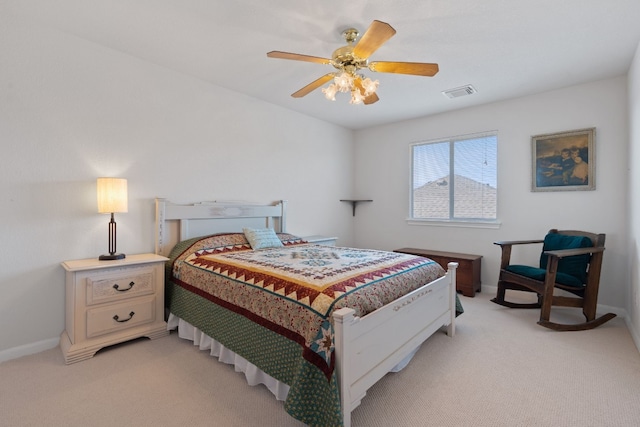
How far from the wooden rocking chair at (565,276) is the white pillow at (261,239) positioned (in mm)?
2537

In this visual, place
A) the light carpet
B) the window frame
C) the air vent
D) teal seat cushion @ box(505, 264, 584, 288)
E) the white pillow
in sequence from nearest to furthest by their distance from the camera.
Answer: the light carpet < teal seat cushion @ box(505, 264, 584, 288) < the white pillow < the air vent < the window frame

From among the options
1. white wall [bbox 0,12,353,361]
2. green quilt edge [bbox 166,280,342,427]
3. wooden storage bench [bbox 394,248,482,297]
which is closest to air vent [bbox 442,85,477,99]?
wooden storage bench [bbox 394,248,482,297]

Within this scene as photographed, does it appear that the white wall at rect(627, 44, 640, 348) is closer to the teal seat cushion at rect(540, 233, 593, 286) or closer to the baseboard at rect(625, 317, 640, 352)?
the baseboard at rect(625, 317, 640, 352)

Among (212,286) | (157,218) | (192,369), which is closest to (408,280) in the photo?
(212,286)

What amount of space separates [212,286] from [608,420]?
253 cm

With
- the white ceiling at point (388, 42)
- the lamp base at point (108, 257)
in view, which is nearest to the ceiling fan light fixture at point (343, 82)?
the white ceiling at point (388, 42)

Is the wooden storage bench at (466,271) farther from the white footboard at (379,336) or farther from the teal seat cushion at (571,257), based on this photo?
the white footboard at (379,336)

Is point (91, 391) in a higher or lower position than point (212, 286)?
lower

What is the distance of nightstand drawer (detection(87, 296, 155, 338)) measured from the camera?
2336 mm

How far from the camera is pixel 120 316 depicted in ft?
8.09

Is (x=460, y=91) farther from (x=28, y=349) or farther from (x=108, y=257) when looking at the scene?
(x=28, y=349)

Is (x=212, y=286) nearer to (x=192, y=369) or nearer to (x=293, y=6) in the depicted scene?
(x=192, y=369)

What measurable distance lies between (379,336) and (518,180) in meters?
3.19

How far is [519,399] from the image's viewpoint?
1.81 metres
